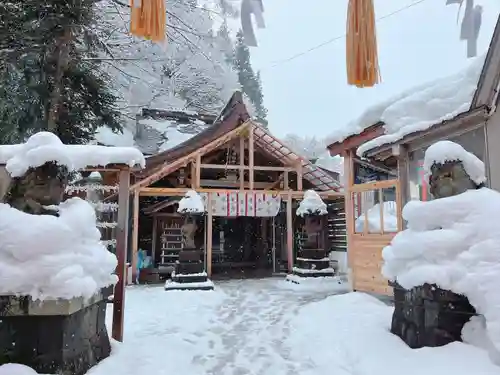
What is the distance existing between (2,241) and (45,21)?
6858 millimetres

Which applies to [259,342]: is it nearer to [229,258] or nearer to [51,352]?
[51,352]

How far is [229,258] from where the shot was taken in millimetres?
15789

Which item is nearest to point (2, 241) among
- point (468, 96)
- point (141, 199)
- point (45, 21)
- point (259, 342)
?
point (259, 342)

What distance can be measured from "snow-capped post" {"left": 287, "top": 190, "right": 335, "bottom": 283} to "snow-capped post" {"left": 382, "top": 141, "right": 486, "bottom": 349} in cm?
653

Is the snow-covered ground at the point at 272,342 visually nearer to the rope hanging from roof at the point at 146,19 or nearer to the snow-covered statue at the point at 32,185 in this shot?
the snow-covered statue at the point at 32,185

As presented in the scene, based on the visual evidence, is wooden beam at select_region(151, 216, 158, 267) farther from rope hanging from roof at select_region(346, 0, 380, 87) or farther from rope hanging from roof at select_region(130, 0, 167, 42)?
rope hanging from roof at select_region(346, 0, 380, 87)

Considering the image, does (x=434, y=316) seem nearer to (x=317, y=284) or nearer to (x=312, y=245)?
(x=317, y=284)

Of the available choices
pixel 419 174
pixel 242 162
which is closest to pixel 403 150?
pixel 419 174

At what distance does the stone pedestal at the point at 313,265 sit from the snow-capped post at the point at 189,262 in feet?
9.07

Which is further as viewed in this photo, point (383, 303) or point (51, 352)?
point (383, 303)

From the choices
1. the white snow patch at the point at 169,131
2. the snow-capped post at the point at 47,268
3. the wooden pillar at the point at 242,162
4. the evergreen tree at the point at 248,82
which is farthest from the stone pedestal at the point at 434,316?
the evergreen tree at the point at 248,82

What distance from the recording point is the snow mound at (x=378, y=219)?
7586 millimetres

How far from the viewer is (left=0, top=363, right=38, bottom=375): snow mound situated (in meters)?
2.97

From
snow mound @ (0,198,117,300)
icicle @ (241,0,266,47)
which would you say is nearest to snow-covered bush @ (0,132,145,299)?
snow mound @ (0,198,117,300)
